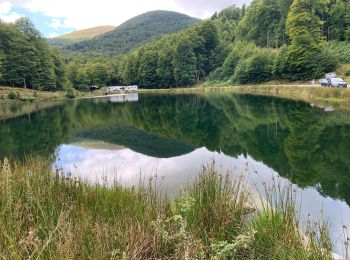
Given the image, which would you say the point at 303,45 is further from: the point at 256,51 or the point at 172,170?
the point at 172,170

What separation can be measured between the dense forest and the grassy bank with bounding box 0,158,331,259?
156ft

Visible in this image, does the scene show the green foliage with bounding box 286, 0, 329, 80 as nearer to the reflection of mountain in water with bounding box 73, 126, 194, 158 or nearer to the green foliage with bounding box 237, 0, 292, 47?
the green foliage with bounding box 237, 0, 292, 47

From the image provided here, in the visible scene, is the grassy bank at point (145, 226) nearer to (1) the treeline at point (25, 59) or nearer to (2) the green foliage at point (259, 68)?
(2) the green foliage at point (259, 68)

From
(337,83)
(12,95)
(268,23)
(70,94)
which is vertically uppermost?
(268,23)

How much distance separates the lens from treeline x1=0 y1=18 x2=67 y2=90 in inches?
2820

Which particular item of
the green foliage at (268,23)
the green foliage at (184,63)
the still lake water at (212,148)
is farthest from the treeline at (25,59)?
the green foliage at (268,23)

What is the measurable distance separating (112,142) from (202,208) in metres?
14.8

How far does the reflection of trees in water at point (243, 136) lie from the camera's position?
463 inches

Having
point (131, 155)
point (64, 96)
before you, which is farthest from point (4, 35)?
point (131, 155)

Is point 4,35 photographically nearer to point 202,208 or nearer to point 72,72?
point 72,72

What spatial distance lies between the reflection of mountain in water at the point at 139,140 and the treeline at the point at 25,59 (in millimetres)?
54023

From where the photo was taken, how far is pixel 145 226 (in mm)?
4852

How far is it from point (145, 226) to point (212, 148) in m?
11.4

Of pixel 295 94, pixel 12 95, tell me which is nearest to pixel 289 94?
pixel 295 94
